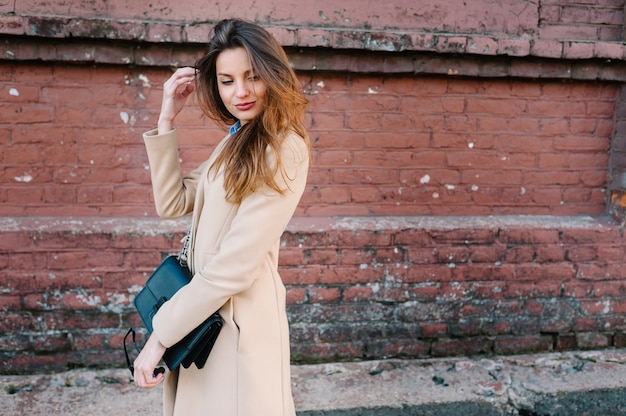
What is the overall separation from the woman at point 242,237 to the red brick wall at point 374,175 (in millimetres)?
1461

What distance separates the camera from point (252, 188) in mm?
1712

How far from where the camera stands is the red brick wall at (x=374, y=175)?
3.25 meters

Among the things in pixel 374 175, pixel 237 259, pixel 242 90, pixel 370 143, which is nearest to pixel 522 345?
pixel 374 175

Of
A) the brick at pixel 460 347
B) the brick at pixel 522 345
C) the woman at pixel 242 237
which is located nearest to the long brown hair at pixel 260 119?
the woman at pixel 242 237

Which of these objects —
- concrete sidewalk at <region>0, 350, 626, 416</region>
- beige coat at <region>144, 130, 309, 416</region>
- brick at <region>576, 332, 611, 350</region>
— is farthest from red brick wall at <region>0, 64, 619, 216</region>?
beige coat at <region>144, 130, 309, 416</region>

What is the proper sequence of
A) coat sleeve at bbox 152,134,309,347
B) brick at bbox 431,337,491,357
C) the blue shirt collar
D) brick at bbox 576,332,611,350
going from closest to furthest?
coat sleeve at bbox 152,134,309,347 → the blue shirt collar → brick at bbox 431,337,491,357 → brick at bbox 576,332,611,350

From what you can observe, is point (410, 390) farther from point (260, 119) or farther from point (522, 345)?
point (260, 119)

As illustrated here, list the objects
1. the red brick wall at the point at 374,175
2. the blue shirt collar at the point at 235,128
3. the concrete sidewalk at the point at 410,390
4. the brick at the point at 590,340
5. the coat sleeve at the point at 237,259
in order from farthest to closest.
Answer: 1. the brick at the point at 590,340
2. the red brick wall at the point at 374,175
3. the concrete sidewalk at the point at 410,390
4. the blue shirt collar at the point at 235,128
5. the coat sleeve at the point at 237,259

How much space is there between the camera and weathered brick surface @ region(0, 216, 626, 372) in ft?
10.8

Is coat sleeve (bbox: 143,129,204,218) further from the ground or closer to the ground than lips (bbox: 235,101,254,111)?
closer to the ground

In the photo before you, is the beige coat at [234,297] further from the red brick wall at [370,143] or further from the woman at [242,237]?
the red brick wall at [370,143]

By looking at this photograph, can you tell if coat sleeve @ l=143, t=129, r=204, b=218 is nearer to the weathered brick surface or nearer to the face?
the face

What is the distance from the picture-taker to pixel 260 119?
1849 mm

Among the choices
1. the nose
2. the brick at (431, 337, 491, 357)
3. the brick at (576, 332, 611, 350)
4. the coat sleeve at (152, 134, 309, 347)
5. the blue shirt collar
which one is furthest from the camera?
the brick at (576, 332, 611, 350)
